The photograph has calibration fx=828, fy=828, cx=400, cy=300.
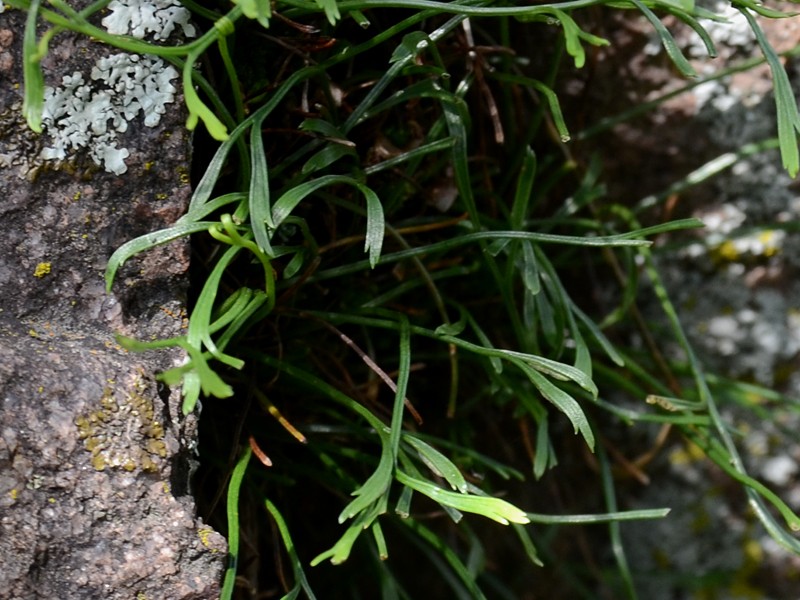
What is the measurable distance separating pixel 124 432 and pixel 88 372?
0.16ft

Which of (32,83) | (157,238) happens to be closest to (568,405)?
(157,238)

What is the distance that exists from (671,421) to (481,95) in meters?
0.37

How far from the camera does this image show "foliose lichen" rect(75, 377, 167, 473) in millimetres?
578

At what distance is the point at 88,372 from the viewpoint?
0.59m

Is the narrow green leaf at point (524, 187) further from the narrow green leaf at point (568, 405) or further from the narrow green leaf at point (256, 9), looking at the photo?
the narrow green leaf at point (256, 9)

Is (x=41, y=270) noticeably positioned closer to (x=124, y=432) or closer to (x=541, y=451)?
(x=124, y=432)

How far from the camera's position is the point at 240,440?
732mm

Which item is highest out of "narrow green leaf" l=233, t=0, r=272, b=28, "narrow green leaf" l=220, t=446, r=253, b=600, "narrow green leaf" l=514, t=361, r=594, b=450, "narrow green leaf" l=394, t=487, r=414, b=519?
"narrow green leaf" l=233, t=0, r=272, b=28

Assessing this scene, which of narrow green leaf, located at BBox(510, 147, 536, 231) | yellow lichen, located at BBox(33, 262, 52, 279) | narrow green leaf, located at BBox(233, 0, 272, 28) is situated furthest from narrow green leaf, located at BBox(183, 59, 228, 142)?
narrow green leaf, located at BBox(510, 147, 536, 231)

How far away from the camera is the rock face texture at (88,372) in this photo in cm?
57

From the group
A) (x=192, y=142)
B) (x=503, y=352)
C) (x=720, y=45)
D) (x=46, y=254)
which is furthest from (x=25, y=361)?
(x=720, y=45)

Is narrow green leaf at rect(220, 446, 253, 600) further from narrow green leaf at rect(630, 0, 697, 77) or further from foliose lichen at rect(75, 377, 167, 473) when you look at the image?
narrow green leaf at rect(630, 0, 697, 77)

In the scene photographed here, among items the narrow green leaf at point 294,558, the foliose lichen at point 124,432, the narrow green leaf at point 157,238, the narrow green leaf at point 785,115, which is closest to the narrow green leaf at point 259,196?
the narrow green leaf at point 157,238

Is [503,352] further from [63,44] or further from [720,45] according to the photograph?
[720,45]
